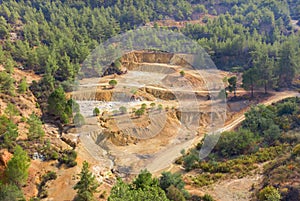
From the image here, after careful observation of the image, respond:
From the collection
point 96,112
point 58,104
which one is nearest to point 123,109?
point 96,112

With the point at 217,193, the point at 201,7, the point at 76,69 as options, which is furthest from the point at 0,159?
the point at 201,7

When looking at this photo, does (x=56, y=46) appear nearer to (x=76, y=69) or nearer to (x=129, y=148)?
(x=76, y=69)

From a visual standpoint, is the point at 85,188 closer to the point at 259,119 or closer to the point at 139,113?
the point at 139,113

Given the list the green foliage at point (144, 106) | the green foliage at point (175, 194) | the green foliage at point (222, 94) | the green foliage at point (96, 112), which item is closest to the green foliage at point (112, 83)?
the green foliage at point (144, 106)

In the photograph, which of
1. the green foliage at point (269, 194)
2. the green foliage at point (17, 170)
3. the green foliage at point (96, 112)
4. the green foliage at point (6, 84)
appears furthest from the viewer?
the green foliage at point (96, 112)

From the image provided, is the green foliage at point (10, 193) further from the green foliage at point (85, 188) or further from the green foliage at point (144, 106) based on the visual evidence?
the green foliage at point (144, 106)
